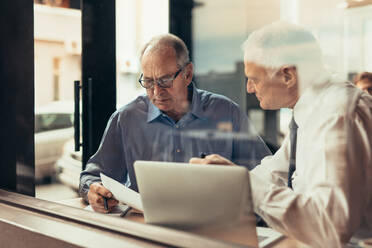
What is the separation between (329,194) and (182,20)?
1374 millimetres

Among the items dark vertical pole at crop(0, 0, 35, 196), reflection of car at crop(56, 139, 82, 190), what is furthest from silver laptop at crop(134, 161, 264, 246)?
reflection of car at crop(56, 139, 82, 190)

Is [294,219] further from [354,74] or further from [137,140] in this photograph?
[137,140]

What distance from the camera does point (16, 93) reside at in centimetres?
191

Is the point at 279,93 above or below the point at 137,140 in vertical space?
above

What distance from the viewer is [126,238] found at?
1171 mm

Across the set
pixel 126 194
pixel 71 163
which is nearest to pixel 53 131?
pixel 71 163

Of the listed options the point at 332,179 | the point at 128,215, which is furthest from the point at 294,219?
the point at 128,215

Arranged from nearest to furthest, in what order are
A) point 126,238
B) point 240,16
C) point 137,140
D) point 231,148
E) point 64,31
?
point 126,238 → point 240,16 → point 231,148 → point 137,140 → point 64,31

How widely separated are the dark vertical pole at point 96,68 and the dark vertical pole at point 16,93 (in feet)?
1.62

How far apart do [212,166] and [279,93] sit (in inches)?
18.1

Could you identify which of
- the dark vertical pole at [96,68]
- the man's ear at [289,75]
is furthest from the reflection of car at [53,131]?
the man's ear at [289,75]

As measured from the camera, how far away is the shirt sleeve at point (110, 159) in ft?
6.50

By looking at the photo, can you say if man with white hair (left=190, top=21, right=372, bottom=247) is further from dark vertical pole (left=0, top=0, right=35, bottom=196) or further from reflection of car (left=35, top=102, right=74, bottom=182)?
reflection of car (left=35, top=102, right=74, bottom=182)

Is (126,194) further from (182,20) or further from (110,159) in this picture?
Result: (182,20)
